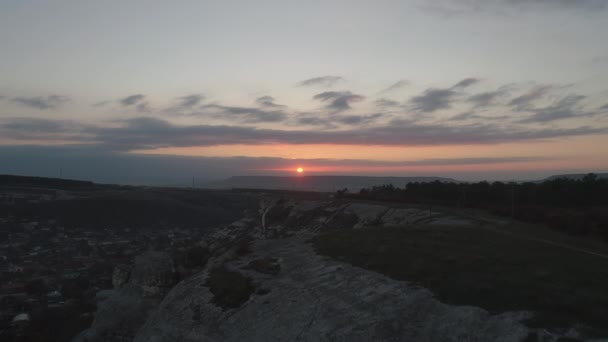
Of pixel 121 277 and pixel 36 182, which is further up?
pixel 36 182

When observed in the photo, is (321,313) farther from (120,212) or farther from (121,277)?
(120,212)

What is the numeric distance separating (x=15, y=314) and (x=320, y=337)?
76.0 ft

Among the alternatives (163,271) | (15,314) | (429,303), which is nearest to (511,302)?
(429,303)

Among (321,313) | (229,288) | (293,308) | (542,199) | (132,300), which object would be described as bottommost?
(132,300)

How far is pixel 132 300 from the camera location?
25359mm

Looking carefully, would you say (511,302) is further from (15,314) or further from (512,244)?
(15,314)

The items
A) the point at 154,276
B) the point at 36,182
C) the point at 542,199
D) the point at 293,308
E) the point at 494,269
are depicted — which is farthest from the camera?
the point at 36,182

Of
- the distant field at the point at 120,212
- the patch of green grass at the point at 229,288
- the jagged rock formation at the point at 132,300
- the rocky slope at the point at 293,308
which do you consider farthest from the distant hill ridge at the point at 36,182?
the patch of green grass at the point at 229,288

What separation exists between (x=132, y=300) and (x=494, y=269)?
764 inches

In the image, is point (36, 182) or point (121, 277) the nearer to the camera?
point (121, 277)

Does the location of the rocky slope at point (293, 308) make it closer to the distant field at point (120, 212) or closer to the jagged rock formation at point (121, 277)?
the jagged rock formation at point (121, 277)

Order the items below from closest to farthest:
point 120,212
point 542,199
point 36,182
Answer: point 542,199, point 120,212, point 36,182

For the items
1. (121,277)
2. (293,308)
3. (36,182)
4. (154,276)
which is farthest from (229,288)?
(36,182)

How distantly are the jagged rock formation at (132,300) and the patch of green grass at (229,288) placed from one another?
5238mm
